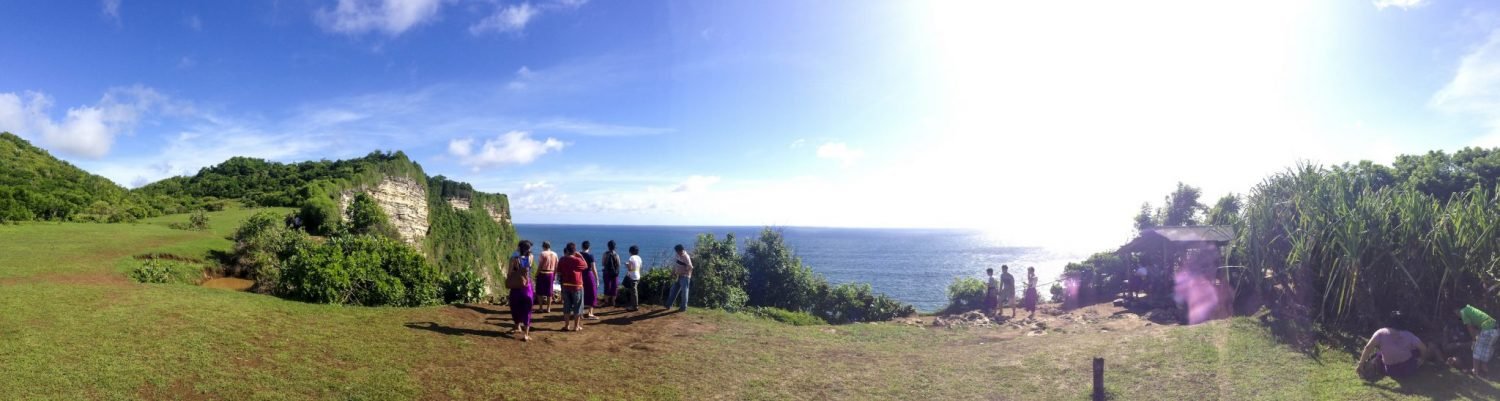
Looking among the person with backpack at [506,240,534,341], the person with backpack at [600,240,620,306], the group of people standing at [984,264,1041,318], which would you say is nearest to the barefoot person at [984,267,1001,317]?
the group of people standing at [984,264,1041,318]

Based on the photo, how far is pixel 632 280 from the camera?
551 inches

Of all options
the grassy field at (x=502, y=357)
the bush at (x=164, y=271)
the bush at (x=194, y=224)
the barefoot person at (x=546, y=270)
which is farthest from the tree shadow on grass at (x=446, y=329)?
the bush at (x=194, y=224)

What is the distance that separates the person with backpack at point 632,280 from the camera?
13711 mm

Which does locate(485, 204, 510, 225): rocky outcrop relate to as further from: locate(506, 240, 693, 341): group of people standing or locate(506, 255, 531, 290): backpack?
locate(506, 255, 531, 290): backpack

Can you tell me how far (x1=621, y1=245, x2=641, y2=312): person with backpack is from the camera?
45.0ft

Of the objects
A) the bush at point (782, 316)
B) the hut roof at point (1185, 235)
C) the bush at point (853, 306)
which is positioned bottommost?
the bush at point (853, 306)

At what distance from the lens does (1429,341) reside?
9625 millimetres

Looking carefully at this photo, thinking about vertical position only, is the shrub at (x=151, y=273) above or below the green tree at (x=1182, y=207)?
below

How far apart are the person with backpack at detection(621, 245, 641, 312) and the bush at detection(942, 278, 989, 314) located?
43.9 feet

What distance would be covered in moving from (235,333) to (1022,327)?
16.3m

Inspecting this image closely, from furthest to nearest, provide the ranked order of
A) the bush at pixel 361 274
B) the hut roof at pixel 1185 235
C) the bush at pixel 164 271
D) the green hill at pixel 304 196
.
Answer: the hut roof at pixel 1185 235 < the green hill at pixel 304 196 < the bush at pixel 164 271 < the bush at pixel 361 274

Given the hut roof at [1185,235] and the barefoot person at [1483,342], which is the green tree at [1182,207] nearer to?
the hut roof at [1185,235]

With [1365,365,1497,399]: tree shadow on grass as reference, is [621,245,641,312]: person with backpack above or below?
above

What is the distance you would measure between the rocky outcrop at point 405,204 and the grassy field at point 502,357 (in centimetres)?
1410
